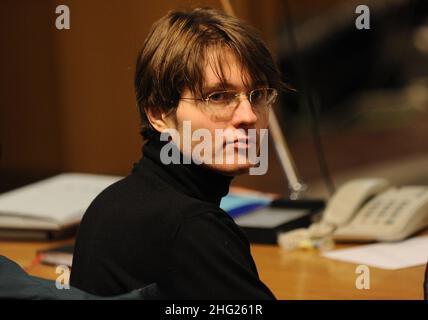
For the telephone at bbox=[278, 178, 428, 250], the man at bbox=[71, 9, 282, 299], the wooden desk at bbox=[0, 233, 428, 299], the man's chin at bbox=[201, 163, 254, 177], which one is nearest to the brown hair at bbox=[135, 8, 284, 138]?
the man at bbox=[71, 9, 282, 299]

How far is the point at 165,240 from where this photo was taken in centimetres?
115

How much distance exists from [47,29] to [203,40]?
→ 10.2ft

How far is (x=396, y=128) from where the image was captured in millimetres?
6512

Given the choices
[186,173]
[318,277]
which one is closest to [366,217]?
[318,277]

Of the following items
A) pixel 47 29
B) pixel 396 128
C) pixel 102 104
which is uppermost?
pixel 47 29

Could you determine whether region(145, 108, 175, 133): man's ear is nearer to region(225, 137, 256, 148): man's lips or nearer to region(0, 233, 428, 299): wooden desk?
region(225, 137, 256, 148): man's lips

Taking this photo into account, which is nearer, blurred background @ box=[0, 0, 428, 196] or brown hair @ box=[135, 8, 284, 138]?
brown hair @ box=[135, 8, 284, 138]

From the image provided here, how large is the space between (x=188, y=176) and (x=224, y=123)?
0.11 meters

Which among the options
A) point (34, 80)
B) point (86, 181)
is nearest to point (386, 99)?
point (34, 80)

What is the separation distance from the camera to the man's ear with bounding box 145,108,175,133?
1312mm

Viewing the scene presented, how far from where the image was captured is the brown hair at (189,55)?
4.17ft

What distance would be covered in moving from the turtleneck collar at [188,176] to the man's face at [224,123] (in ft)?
0.05

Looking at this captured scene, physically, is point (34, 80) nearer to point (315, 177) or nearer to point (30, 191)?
point (315, 177)
